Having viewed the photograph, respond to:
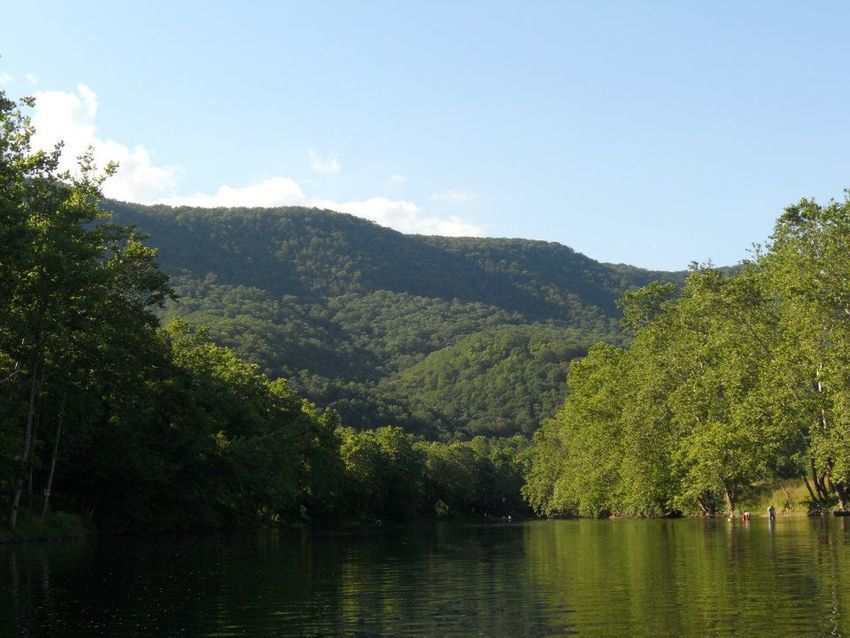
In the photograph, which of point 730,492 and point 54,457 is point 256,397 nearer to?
point 54,457

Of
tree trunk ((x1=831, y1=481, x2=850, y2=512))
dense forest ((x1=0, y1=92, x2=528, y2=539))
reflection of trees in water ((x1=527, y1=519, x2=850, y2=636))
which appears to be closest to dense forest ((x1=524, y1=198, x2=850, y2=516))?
tree trunk ((x1=831, y1=481, x2=850, y2=512))

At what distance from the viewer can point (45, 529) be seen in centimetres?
5334

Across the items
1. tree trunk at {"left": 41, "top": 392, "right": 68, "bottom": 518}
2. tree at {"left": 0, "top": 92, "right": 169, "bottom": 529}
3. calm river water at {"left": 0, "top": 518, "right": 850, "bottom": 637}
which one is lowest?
calm river water at {"left": 0, "top": 518, "right": 850, "bottom": 637}

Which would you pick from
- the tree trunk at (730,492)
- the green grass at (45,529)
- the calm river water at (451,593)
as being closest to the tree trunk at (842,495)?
the tree trunk at (730,492)

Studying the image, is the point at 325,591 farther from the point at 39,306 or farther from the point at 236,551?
the point at 39,306

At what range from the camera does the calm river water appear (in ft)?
56.3

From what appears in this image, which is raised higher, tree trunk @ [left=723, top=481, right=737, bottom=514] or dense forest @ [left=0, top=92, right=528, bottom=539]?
dense forest @ [left=0, top=92, right=528, bottom=539]

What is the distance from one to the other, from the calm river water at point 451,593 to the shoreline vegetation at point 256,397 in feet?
45.7

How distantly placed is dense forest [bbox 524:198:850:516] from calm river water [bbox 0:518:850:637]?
2299cm

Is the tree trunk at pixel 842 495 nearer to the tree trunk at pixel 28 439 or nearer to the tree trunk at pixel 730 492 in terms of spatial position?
the tree trunk at pixel 730 492

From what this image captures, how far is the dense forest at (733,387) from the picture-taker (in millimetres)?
59312

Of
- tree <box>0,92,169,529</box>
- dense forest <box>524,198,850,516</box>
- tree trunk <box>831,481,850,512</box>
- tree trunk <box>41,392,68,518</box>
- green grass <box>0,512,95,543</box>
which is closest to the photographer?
tree <box>0,92,169,529</box>

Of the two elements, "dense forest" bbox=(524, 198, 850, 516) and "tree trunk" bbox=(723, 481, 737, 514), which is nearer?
"dense forest" bbox=(524, 198, 850, 516)

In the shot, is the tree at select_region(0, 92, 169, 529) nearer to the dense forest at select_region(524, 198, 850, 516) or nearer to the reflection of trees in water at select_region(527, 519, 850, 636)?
the reflection of trees in water at select_region(527, 519, 850, 636)
